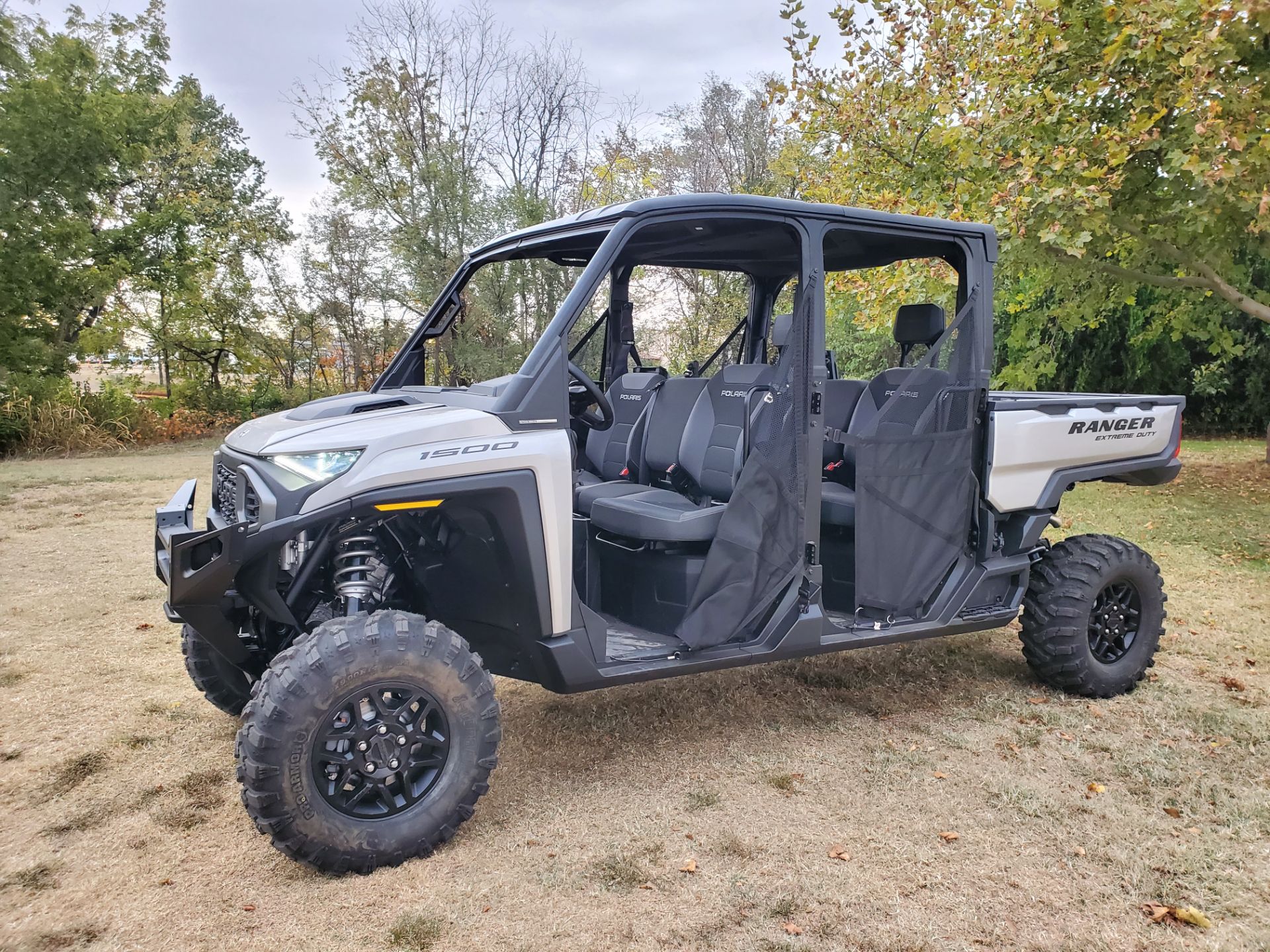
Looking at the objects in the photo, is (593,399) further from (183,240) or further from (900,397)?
(183,240)

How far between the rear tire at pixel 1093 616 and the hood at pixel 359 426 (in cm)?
287

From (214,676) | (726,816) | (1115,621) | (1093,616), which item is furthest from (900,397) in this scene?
(214,676)

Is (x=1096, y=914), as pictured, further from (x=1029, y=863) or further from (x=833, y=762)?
(x=833, y=762)

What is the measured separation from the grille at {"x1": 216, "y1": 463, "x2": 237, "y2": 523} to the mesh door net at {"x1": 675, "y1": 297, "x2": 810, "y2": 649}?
67.4 inches

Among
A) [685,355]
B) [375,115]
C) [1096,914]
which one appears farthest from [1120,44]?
[375,115]

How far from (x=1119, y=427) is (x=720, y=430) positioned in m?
2.02

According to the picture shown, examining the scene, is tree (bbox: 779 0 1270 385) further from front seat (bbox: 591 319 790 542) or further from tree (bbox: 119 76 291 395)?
tree (bbox: 119 76 291 395)

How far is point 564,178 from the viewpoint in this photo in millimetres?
13094

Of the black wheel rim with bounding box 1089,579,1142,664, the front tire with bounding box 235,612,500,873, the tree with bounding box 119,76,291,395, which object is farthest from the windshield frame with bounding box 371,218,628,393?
the tree with bounding box 119,76,291,395

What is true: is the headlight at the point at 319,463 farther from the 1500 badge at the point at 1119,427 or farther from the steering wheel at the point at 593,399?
the 1500 badge at the point at 1119,427

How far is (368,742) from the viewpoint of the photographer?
288 cm

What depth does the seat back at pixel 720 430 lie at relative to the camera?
12.9 feet

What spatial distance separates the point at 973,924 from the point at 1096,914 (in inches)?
14.8

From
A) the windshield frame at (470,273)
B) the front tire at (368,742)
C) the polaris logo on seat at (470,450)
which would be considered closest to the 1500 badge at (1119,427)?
the windshield frame at (470,273)
